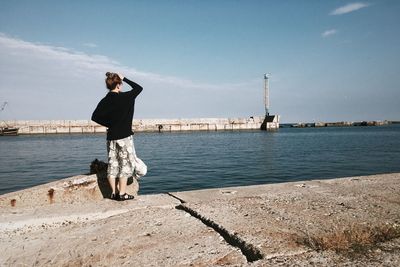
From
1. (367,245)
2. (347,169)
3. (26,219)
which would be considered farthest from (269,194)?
(347,169)

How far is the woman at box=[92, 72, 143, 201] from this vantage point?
3904 millimetres

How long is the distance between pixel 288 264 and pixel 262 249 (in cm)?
25

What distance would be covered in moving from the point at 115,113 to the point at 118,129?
0.69 feet

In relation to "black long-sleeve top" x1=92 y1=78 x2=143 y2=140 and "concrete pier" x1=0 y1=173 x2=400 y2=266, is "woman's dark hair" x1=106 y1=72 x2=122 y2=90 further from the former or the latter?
"concrete pier" x1=0 y1=173 x2=400 y2=266

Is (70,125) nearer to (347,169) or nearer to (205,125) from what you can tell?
(205,125)

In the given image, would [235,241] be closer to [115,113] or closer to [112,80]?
[115,113]

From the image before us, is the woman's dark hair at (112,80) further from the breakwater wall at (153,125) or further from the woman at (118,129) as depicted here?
the breakwater wall at (153,125)

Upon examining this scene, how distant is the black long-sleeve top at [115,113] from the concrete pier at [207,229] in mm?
879

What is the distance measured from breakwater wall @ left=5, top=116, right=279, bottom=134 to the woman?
5957 centimetres

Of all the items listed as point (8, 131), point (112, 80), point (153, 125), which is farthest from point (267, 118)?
point (112, 80)

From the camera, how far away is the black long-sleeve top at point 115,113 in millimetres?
3898

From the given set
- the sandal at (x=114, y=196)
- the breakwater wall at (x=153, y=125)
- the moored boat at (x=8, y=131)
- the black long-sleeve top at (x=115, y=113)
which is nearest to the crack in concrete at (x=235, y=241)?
the sandal at (x=114, y=196)

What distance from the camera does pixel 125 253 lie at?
238 cm

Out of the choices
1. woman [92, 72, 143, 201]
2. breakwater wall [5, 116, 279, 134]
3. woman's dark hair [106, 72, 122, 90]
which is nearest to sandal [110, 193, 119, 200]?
woman [92, 72, 143, 201]
